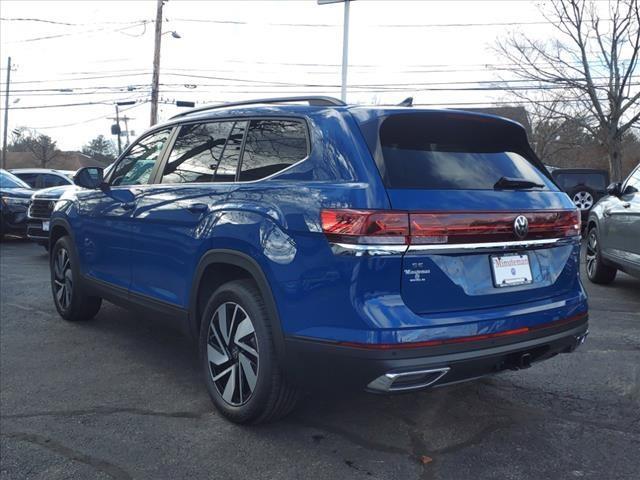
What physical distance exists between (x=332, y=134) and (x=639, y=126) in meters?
27.4

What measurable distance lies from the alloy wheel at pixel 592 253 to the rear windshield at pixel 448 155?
16.2ft

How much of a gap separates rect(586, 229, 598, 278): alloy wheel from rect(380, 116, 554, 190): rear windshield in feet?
16.2

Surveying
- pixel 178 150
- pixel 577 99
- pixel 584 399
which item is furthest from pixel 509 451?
pixel 577 99

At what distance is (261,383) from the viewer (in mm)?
3139

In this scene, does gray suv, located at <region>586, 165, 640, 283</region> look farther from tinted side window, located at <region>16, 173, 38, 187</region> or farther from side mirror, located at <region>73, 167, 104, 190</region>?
tinted side window, located at <region>16, 173, 38, 187</region>

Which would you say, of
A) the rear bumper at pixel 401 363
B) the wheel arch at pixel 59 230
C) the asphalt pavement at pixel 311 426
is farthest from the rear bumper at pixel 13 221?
the rear bumper at pixel 401 363

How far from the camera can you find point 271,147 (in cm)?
340

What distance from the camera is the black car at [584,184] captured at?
14.8m

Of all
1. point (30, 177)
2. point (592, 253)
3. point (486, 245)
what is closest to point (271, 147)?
point (486, 245)

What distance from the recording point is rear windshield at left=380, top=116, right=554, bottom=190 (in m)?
2.93

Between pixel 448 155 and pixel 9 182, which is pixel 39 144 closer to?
pixel 9 182

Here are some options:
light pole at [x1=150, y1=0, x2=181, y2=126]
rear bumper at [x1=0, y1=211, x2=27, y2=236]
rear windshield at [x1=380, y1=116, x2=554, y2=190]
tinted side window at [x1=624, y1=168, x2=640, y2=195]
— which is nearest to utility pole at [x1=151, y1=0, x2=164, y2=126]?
light pole at [x1=150, y1=0, x2=181, y2=126]

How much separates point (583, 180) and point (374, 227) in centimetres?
1432

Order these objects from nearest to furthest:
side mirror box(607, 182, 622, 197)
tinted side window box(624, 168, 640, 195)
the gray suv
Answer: the gray suv, tinted side window box(624, 168, 640, 195), side mirror box(607, 182, 622, 197)
